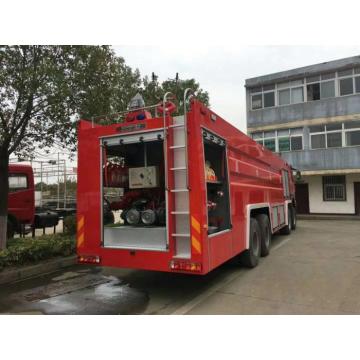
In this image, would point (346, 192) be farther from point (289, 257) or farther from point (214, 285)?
point (214, 285)

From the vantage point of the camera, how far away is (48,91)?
7.16 metres

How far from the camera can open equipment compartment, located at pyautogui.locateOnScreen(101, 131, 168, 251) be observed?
5539mm

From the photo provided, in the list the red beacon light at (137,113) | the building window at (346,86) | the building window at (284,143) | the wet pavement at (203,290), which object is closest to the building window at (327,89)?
the building window at (346,86)

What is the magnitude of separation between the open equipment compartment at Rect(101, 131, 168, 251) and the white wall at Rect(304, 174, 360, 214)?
1727cm

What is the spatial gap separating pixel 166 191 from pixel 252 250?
10.9ft

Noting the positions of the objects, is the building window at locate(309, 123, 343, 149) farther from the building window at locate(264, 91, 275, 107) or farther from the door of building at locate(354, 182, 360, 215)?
the building window at locate(264, 91, 275, 107)

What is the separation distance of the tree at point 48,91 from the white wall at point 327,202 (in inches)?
632

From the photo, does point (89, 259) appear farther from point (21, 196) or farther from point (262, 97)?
point (262, 97)

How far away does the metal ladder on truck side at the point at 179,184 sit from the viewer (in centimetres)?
506

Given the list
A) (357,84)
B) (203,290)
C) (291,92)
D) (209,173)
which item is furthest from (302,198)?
(209,173)

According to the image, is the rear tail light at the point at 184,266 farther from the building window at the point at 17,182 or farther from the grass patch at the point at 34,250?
the building window at the point at 17,182

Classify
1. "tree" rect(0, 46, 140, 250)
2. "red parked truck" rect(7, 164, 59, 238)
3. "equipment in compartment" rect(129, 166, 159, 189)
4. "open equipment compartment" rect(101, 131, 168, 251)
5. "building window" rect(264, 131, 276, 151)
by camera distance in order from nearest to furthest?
"open equipment compartment" rect(101, 131, 168, 251)
"equipment in compartment" rect(129, 166, 159, 189)
"tree" rect(0, 46, 140, 250)
"red parked truck" rect(7, 164, 59, 238)
"building window" rect(264, 131, 276, 151)

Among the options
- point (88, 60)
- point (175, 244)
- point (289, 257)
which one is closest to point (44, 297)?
point (175, 244)

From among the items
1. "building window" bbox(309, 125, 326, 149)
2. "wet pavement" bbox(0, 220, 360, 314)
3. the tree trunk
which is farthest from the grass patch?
"building window" bbox(309, 125, 326, 149)
